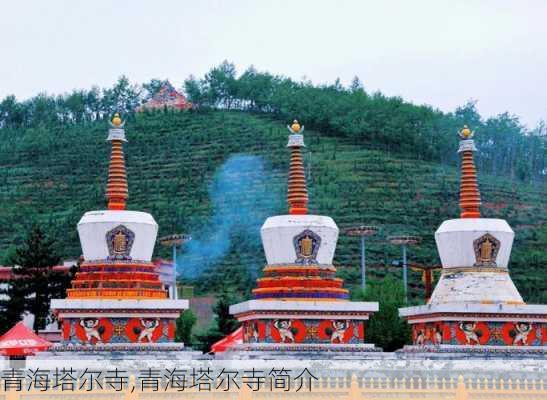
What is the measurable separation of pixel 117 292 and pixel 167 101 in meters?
74.3

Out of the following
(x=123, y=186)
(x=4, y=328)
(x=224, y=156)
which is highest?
(x=224, y=156)

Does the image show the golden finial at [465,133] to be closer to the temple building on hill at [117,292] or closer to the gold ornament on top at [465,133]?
the gold ornament on top at [465,133]

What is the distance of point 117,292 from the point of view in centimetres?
2092

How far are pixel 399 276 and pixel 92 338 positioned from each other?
37214 mm

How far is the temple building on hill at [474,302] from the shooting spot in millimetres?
21406

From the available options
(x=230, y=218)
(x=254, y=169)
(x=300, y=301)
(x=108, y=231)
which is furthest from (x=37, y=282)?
(x=254, y=169)

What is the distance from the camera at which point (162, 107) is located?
9319cm

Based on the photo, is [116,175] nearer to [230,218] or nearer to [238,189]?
[230,218]

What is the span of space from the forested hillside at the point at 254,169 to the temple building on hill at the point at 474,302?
103ft

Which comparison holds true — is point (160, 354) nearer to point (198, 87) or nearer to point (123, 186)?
point (123, 186)

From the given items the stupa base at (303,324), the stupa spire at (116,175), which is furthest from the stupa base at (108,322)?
the stupa spire at (116,175)

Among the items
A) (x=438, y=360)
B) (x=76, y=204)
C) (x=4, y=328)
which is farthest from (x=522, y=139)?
(x=438, y=360)

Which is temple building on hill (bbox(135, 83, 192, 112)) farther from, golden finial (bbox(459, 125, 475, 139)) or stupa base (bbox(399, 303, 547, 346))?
stupa base (bbox(399, 303, 547, 346))

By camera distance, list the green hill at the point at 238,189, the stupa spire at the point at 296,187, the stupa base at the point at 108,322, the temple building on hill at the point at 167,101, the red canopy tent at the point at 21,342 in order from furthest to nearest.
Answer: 1. the temple building on hill at the point at 167,101
2. the green hill at the point at 238,189
3. the red canopy tent at the point at 21,342
4. the stupa spire at the point at 296,187
5. the stupa base at the point at 108,322
